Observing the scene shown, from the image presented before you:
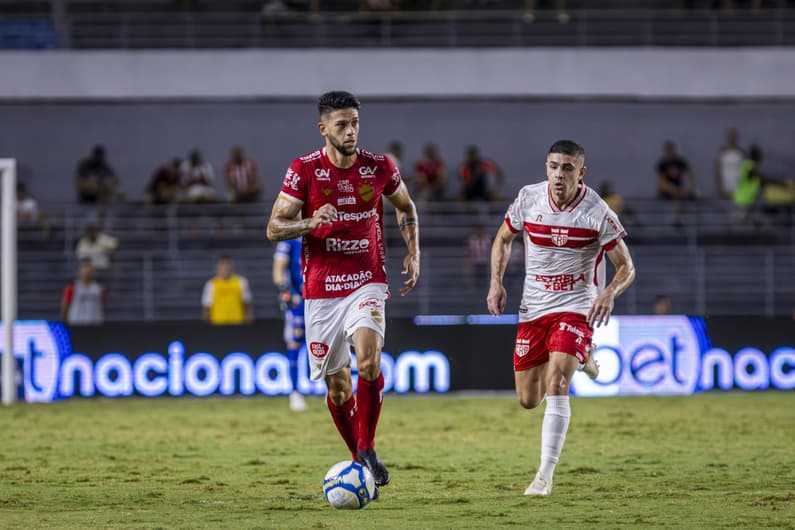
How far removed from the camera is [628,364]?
18875 mm

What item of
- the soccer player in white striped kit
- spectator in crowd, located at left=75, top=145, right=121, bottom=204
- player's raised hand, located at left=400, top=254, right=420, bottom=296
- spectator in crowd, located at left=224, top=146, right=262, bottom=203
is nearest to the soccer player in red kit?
player's raised hand, located at left=400, top=254, right=420, bottom=296

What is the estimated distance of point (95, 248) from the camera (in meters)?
22.5

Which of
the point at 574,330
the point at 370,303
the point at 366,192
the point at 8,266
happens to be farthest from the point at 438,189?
the point at 370,303

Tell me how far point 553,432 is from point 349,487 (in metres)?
1.63

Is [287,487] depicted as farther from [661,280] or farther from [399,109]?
[399,109]

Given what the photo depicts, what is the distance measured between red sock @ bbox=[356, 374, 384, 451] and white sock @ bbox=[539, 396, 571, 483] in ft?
3.78

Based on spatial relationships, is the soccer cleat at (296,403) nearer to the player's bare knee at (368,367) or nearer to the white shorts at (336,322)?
the white shorts at (336,322)

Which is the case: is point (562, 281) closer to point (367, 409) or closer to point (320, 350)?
point (367, 409)

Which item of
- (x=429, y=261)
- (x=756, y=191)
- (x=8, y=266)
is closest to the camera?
(x=8, y=266)

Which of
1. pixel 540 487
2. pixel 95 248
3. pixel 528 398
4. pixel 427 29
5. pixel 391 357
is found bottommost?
pixel 540 487

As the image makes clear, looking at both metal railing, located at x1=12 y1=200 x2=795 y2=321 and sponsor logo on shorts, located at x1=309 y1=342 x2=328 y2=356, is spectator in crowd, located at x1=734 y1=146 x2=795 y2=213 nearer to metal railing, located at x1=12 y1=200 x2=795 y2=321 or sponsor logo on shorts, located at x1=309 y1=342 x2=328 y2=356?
metal railing, located at x1=12 y1=200 x2=795 y2=321

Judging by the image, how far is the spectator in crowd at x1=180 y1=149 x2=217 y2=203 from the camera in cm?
2445

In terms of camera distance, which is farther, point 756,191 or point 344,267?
point 756,191

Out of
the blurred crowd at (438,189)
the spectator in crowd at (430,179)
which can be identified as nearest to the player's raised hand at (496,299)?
the blurred crowd at (438,189)
